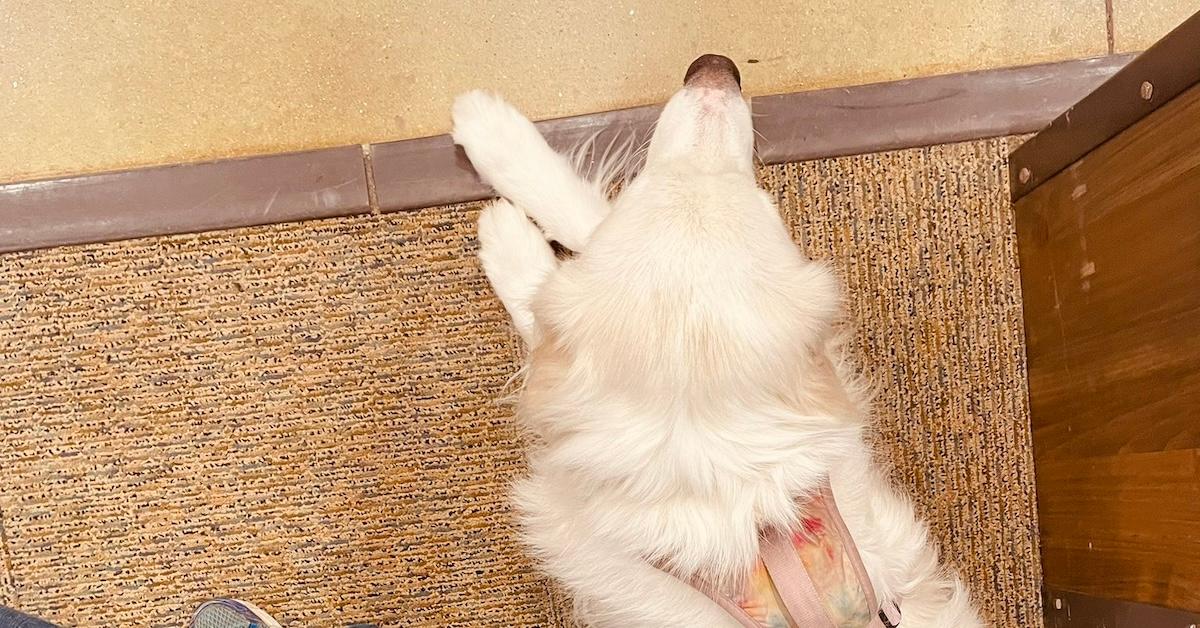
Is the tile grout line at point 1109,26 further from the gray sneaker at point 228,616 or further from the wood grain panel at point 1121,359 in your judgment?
the gray sneaker at point 228,616

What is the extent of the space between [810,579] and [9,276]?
1.52 m

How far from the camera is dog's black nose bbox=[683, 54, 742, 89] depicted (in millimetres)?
1215

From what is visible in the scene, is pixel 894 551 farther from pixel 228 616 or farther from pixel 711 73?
pixel 228 616

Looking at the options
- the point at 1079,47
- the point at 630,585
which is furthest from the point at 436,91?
the point at 1079,47

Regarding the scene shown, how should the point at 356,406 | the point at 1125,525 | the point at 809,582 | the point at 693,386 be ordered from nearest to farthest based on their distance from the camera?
1. the point at 693,386
2. the point at 809,582
3. the point at 1125,525
4. the point at 356,406

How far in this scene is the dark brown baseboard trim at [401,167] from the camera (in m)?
1.59

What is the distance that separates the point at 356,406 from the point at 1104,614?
4.44ft

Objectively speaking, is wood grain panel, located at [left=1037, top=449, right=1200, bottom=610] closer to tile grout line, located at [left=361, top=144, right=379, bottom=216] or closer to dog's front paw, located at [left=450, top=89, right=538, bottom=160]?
dog's front paw, located at [left=450, top=89, right=538, bottom=160]

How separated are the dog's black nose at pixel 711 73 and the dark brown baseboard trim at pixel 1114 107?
21.3 inches

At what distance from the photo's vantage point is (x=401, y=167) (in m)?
1.59

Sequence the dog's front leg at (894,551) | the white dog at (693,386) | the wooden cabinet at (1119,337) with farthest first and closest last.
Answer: the dog's front leg at (894,551) < the wooden cabinet at (1119,337) < the white dog at (693,386)

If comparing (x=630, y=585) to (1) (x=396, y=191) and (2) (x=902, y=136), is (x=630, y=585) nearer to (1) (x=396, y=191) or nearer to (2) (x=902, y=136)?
(1) (x=396, y=191)

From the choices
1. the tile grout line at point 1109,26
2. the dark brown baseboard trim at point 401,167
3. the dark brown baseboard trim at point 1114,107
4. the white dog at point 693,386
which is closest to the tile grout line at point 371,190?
the dark brown baseboard trim at point 401,167

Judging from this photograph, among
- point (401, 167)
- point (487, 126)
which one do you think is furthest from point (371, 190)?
point (487, 126)
